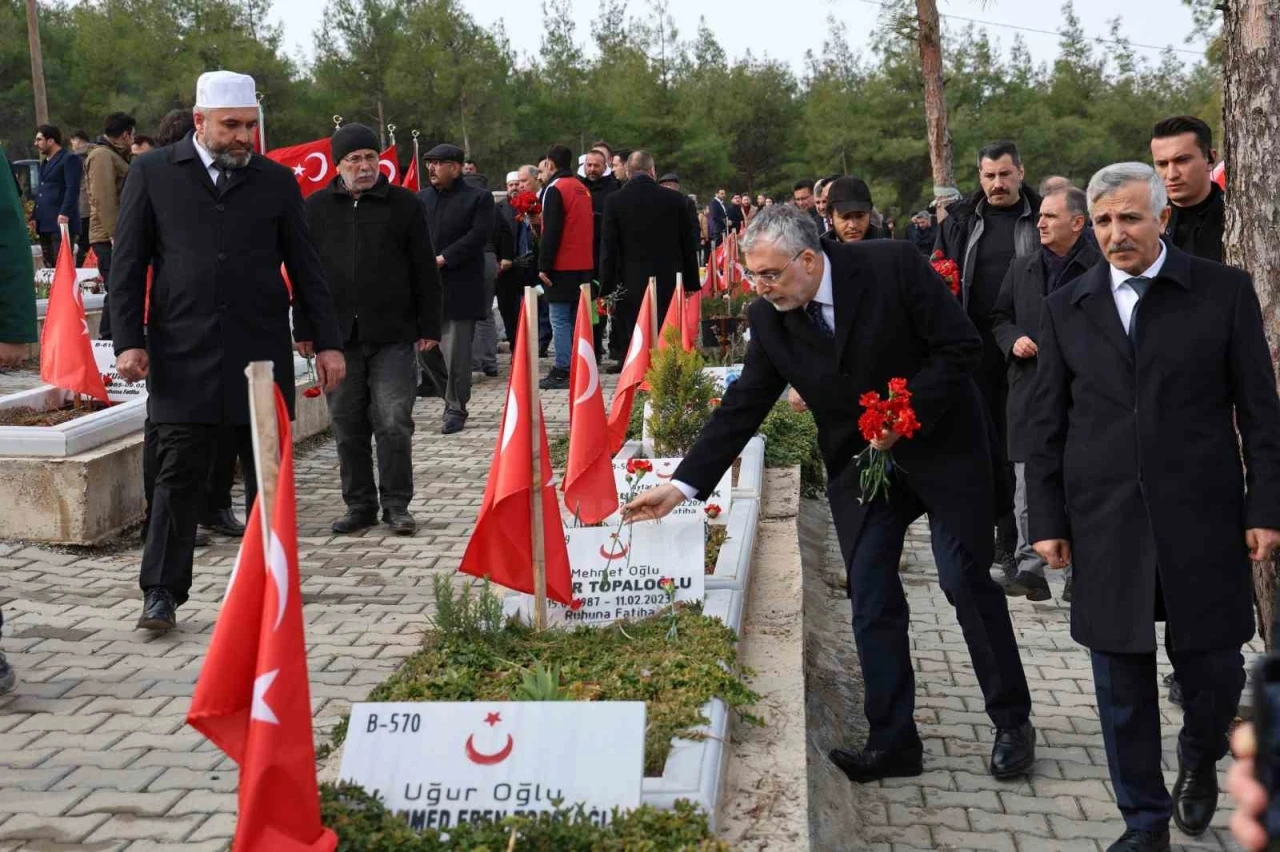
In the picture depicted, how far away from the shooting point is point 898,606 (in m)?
5.22

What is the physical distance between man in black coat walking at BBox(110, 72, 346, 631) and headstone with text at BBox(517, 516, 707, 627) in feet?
5.38

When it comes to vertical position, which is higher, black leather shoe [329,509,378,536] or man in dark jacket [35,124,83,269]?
man in dark jacket [35,124,83,269]

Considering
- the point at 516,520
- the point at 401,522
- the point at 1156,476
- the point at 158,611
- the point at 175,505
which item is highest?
the point at 1156,476

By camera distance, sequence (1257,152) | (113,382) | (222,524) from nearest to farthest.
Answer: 1. (1257,152)
2. (222,524)
3. (113,382)

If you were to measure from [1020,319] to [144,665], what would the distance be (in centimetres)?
415

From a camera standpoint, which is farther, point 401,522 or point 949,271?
point 401,522

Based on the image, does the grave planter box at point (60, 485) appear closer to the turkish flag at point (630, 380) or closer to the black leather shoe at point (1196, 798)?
the turkish flag at point (630, 380)

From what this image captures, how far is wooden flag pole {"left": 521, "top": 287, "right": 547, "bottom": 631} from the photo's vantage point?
5.38 metres

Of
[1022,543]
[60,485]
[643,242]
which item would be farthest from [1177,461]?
[643,242]

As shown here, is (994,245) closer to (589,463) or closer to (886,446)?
(589,463)

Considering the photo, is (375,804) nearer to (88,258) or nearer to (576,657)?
(576,657)

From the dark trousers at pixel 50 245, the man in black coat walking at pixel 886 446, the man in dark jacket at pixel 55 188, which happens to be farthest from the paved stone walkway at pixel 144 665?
the dark trousers at pixel 50 245

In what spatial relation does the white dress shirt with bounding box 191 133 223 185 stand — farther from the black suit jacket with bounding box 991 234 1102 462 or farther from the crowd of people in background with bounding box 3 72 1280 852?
the black suit jacket with bounding box 991 234 1102 462

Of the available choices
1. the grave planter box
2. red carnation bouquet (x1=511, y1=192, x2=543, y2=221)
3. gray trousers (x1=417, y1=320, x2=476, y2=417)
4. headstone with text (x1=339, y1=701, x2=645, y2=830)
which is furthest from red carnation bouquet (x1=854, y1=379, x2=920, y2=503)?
red carnation bouquet (x1=511, y1=192, x2=543, y2=221)
